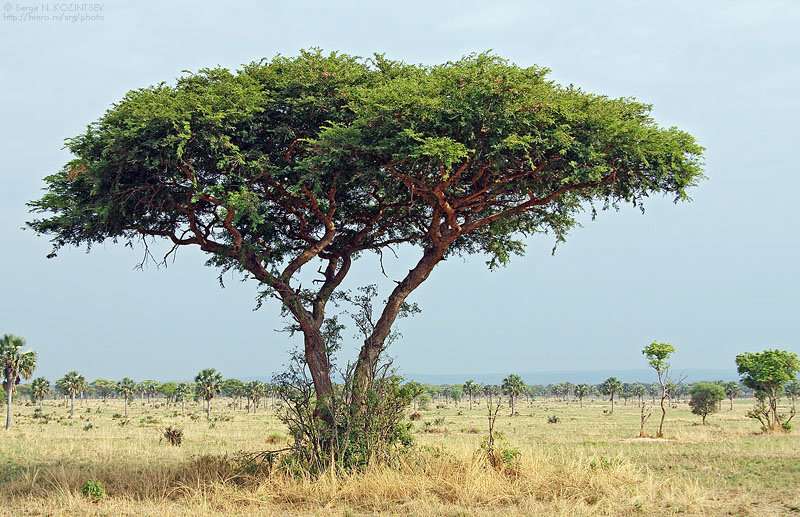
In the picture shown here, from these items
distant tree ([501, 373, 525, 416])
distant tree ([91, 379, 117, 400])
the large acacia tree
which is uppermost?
the large acacia tree

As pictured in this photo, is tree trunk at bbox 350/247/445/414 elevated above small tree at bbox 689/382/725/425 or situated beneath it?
elevated above

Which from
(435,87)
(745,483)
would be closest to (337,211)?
(435,87)

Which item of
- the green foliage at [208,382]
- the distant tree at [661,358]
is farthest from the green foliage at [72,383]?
the distant tree at [661,358]

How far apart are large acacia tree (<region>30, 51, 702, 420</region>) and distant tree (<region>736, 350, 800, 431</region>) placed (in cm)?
2984

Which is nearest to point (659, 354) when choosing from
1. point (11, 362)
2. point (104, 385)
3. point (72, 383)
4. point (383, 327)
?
point (383, 327)

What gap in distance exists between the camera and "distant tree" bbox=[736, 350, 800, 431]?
40938mm

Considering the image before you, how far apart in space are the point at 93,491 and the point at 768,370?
125 ft

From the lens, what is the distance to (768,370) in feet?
135

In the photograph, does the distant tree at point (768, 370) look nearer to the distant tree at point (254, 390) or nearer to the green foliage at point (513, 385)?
the green foliage at point (513, 385)

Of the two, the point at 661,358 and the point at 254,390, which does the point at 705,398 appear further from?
the point at 254,390

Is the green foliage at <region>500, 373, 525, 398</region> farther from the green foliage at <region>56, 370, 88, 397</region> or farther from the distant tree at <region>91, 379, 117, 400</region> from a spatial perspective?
the distant tree at <region>91, 379, 117, 400</region>

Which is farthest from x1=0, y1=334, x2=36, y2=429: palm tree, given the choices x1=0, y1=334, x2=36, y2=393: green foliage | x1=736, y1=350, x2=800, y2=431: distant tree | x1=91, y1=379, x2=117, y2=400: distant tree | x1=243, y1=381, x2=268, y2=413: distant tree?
x1=91, y1=379, x2=117, y2=400: distant tree

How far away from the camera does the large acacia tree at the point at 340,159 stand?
520 inches

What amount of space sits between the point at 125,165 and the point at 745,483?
14.5 m
